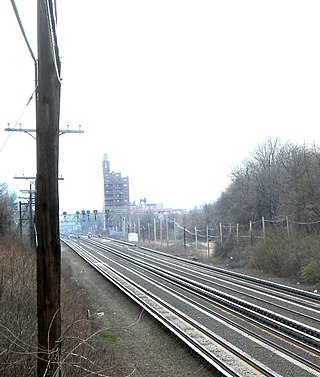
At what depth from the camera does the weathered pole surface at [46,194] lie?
5.14 m

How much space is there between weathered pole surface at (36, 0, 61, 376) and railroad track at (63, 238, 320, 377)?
211 inches

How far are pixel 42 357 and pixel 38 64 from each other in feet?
10.5

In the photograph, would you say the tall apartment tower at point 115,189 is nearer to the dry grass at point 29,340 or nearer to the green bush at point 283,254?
the green bush at point 283,254

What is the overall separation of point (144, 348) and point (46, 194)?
8560 mm

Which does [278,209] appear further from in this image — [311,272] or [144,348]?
[144,348]

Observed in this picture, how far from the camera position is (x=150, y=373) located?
34.0ft

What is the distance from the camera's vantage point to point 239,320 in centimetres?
1495

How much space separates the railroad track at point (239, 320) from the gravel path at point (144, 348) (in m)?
0.27

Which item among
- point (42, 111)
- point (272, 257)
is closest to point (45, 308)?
point (42, 111)

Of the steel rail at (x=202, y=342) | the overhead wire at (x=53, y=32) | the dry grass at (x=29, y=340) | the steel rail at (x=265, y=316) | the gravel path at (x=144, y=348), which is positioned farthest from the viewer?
the steel rail at (x=265, y=316)

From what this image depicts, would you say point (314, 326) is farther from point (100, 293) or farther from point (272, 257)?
point (272, 257)

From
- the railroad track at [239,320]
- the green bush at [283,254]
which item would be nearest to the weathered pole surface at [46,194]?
the railroad track at [239,320]

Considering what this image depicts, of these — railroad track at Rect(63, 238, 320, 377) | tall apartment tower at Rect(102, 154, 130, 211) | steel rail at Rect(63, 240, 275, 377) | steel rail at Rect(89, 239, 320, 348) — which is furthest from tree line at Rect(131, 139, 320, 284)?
tall apartment tower at Rect(102, 154, 130, 211)

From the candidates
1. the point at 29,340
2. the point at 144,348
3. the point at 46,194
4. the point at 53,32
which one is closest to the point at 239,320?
the point at 144,348
